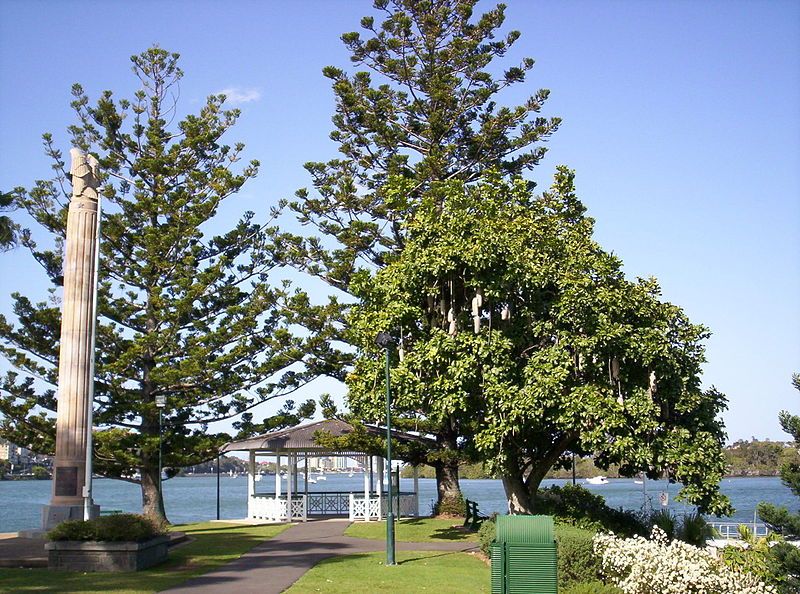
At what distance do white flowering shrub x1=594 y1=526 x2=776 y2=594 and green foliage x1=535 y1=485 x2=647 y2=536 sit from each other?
4366 mm

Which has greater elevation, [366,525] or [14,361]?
[14,361]

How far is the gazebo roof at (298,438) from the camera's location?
31125 millimetres

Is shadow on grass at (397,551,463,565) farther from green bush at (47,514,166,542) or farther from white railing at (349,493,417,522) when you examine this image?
white railing at (349,493,417,522)

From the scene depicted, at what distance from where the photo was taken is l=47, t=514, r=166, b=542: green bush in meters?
17.0

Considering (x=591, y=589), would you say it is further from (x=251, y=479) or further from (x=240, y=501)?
(x=240, y=501)

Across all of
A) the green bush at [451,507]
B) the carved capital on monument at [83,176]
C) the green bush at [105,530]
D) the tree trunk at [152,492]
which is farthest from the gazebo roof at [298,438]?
the green bush at [105,530]

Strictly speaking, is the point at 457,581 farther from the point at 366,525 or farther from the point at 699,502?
the point at 366,525

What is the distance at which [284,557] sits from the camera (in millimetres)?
19516

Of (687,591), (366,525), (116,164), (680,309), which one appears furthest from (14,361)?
(687,591)

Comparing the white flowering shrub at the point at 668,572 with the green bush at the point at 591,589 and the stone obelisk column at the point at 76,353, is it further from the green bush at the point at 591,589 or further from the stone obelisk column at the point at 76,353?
the stone obelisk column at the point at 76,353

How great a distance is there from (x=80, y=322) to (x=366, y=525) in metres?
10.6

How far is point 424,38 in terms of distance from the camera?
33.0 m

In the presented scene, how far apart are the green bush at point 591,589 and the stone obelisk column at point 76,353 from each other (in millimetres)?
13301

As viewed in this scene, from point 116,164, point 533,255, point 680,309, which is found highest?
point 116,164
